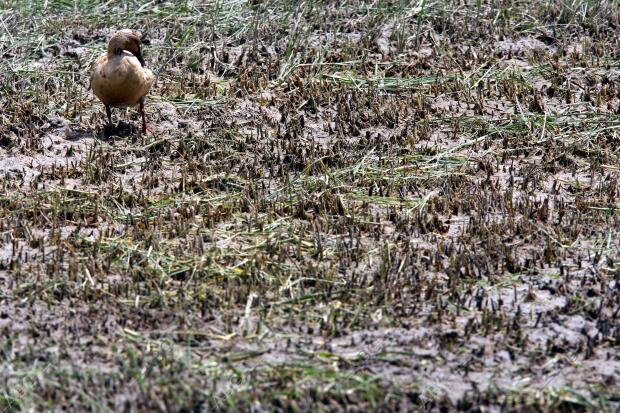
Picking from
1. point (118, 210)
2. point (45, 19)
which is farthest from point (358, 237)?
point (45, 19)

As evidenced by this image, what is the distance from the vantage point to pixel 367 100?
10469mm

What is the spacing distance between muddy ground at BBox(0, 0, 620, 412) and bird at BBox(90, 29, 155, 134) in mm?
304

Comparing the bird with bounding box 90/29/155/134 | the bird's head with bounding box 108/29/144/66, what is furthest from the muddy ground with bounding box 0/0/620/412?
the bird's head with bounding box 108/29/144/66

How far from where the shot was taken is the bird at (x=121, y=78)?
972cm

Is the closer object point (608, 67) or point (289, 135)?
point (289, 135)

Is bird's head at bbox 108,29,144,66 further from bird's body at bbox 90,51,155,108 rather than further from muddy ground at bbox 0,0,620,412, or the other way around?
muddy ground at bbox 0,0,620,412

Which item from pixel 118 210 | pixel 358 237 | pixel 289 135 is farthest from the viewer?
pixel 289 135

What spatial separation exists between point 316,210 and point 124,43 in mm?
2636


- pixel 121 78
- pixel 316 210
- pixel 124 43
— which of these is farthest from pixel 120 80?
pixel 316 210

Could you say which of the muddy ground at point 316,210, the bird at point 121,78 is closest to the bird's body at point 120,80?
the bird at point 121,78

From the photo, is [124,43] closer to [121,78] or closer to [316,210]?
[121,78]

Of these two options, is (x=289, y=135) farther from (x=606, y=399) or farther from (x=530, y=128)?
(x=606, y=399)

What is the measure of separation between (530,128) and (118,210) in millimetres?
3673

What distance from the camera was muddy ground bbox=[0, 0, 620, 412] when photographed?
20.0 ft
